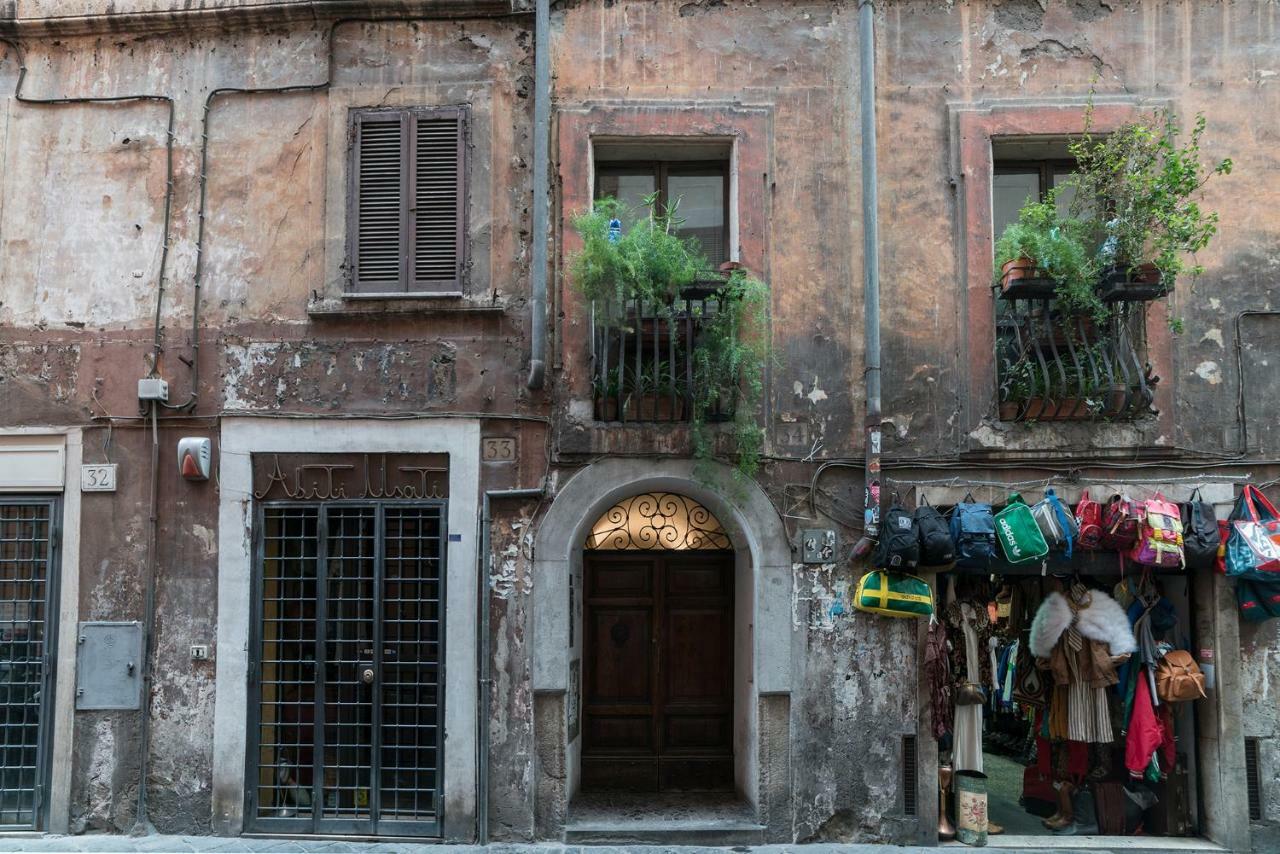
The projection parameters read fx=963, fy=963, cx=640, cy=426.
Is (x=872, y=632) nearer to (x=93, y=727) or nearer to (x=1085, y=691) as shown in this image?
(x=1085, y=691)

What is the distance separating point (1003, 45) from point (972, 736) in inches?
222

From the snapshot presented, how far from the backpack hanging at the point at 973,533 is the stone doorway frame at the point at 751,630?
4.23 ft

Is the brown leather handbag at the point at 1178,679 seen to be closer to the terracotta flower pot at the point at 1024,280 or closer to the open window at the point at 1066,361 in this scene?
the open window at the point at 1066,361

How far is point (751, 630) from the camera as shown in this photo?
787 cm

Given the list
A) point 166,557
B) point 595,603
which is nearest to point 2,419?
point 166,557

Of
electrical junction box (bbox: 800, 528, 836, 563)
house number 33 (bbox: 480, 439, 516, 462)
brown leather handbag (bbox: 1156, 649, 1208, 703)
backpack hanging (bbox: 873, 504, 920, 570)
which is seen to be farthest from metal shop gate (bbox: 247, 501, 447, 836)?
brown leather handbag (bbox: 1156, 649, 1208, 703)

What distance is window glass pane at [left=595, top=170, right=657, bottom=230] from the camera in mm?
8375

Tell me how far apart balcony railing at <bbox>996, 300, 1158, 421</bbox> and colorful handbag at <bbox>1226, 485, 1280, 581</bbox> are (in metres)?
1.02

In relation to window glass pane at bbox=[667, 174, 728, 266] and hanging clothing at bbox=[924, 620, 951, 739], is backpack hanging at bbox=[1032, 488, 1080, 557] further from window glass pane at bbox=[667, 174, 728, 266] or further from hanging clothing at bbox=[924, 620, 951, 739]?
window glass pane at bbox=[667, 174, 728, 266]

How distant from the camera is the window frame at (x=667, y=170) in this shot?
8.34 meters

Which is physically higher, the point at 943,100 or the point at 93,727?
the point at 943,100

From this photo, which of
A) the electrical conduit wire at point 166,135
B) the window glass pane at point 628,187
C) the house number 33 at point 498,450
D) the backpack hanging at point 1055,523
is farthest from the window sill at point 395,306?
the backpack hanging at point 1055,523

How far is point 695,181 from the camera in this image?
8406 millimetres

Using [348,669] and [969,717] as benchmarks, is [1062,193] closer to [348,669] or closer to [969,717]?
[969,717]
